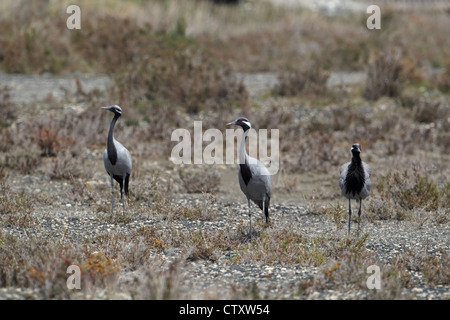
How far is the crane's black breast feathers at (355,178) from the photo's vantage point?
725 cm

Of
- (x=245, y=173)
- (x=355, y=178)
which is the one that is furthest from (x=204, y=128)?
(x=355, y=178)

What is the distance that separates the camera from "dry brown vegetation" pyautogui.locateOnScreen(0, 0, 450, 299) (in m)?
6.01

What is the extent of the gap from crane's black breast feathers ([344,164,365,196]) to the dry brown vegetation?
1.57 ft

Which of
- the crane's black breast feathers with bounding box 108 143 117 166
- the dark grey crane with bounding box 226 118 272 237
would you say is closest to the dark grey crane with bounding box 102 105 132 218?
the crane's black breast feathers with bounding box 108 143 117 166

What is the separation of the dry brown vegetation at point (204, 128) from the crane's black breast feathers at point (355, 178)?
1.57 feet

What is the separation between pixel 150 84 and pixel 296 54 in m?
8.14

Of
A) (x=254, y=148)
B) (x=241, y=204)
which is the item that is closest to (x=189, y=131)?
(x=254, y=148)

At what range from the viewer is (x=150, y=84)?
48.2ft

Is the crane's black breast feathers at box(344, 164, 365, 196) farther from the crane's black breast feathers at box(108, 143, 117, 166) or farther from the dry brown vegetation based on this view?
the crane's black breast feathers at box(108, 143, 117, 166)

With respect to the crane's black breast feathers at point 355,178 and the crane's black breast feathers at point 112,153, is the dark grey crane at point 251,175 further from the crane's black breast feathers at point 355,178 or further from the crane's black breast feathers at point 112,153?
the crane's black breast feathers at point 112,153

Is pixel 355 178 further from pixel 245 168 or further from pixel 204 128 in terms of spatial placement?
pixel 204 128

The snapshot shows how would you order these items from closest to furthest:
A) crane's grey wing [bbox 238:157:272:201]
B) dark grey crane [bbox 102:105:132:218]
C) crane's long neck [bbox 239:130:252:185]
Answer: crane's long neck [bbox 239:130:252:185] < crane's grey wing [bbox 238:157:272:201] < dark grey crane [bbox 102:105:132:218]

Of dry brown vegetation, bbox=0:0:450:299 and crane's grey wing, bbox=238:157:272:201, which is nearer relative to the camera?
dry brown vegetation, bbox=0:0:450:299

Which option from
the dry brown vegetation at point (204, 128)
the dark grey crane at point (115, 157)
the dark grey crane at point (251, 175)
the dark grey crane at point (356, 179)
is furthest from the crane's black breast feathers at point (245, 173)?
the dark grey crane at point (115, 157)
